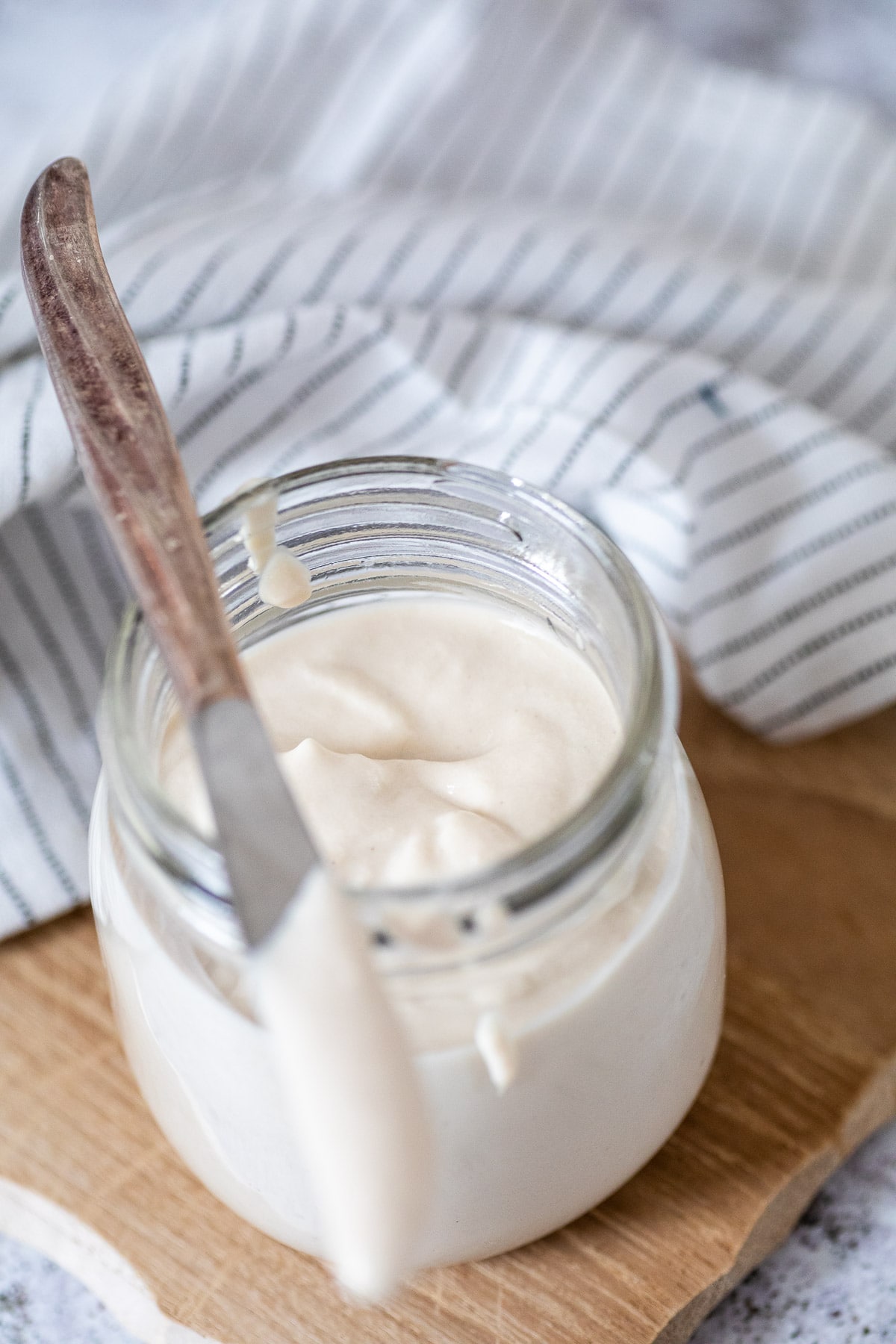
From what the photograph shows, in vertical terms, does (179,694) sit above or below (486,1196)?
above

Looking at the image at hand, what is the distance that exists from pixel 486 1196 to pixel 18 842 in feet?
1.05

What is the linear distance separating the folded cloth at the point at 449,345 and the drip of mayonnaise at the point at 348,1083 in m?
0.35

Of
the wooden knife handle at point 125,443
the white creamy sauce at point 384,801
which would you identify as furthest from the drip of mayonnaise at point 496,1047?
the wooden knife handle at point 125,443

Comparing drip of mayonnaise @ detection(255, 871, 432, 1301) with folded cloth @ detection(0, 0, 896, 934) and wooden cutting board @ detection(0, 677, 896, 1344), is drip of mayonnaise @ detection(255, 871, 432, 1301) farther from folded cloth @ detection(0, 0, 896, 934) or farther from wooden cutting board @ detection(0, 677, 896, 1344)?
folded cloth @ detection(0, 0, 896, 934)

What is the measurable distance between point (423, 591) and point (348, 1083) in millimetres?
260

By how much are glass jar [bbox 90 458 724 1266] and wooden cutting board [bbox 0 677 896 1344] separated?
0.04 metres

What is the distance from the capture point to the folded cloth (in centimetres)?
68

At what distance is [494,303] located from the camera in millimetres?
769

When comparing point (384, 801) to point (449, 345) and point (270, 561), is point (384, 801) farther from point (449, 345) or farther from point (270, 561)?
point (449, 345)

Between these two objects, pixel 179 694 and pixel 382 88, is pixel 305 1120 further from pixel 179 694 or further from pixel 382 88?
pixel 382 88

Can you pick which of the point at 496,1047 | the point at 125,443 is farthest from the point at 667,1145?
the point at 125,443

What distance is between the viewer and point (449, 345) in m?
0.74

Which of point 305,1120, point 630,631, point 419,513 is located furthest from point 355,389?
point 305,1120

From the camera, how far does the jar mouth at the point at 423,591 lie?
0.38 metres
